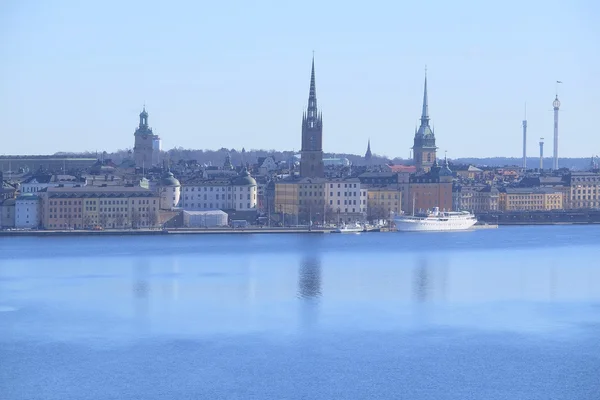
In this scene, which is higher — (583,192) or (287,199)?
(583,192)

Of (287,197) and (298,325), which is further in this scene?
(287,197)

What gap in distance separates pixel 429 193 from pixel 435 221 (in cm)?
393

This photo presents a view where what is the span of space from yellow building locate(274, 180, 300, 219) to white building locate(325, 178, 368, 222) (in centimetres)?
89

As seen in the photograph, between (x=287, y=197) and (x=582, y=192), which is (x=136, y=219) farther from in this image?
(x=582, y=192)

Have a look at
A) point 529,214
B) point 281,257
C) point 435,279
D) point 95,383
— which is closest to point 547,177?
point 529,214

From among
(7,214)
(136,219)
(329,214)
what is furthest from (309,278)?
(329,214)

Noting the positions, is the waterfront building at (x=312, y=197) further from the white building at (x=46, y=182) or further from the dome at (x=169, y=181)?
the white building at (x=46, y=182)

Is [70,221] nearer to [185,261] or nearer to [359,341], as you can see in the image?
[185,261]

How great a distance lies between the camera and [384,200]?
49219 millimetres

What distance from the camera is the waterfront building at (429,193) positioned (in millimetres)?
50344

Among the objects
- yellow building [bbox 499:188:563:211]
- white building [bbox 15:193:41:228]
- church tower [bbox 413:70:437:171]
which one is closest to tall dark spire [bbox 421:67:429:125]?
church tower [bbox 413:70:437:171]

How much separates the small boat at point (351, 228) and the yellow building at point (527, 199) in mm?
10100

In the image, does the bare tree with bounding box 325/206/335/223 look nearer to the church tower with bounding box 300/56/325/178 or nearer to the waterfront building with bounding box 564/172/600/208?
the church tower with bounding box 300/56/325/178

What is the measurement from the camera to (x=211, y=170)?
55594 millimetres
